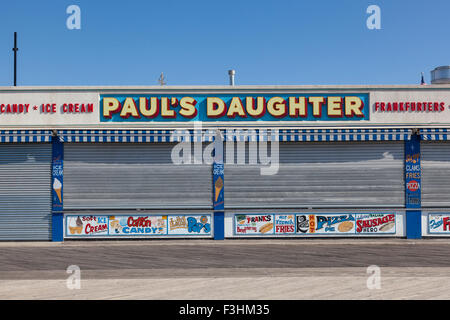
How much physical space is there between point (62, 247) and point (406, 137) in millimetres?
12928

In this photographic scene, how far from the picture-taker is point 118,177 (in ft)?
51.2

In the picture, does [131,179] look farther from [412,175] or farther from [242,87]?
[412,175]

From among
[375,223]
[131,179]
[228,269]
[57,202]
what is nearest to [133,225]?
[131,179]

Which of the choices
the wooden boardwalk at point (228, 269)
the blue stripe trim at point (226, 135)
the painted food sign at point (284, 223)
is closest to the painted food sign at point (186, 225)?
the wooden boardwalk at point (228, 269)

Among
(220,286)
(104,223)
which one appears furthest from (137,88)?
(220,286)

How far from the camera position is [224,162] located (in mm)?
15672

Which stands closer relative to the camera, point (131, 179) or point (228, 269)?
point (228, 269)

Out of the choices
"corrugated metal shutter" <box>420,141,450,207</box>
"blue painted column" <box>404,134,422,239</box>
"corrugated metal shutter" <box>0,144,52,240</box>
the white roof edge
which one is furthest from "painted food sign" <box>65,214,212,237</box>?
"corrugated metal shutter" <box>420,141,450,207</box>

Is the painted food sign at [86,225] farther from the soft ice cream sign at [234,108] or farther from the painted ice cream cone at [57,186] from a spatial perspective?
the soft ice cream sign at [234,108]

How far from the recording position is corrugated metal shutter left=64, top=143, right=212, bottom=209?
15.5m

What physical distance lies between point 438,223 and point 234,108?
8762 millimetres

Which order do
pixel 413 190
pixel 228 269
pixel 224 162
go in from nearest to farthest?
pixel 228 269 → pixel 413 190 → pixel 224 162

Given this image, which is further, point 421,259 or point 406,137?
point 406,137
